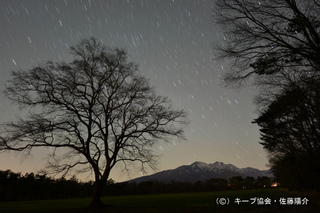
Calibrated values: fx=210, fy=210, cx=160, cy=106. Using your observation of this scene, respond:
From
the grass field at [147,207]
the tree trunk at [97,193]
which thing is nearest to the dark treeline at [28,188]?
the grass field at [147,207]

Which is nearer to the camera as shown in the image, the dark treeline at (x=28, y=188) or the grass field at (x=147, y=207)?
the grass field at (x=147, y=207)

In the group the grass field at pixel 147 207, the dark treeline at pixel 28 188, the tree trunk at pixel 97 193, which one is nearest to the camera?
the grass field at pixel 147 207

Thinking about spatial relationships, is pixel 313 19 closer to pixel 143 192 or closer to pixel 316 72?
pixel 316 72

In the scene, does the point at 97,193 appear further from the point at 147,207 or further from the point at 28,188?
the point at 28,188

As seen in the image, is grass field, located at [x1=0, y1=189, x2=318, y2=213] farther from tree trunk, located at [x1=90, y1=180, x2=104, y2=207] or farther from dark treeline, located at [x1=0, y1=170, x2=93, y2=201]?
dark treeline, located at [x1=0, y1=170, x2=93, y2=201]

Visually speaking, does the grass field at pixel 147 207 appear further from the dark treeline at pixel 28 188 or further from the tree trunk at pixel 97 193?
the dark treeline at pixel 28 188

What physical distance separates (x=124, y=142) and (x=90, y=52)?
7.88m

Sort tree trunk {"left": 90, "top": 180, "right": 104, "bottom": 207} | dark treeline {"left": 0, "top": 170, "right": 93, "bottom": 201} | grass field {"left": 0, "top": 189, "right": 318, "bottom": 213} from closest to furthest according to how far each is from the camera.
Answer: grass field {"left": 0, "top": 189, "right": 318, "bottom": 213} < tree trunk {"left": 90, "top": 180, "right": 104, "bottom": 207} < dark treeline {"left": 0, "top": 170, "right": 93, "bottom": 201}

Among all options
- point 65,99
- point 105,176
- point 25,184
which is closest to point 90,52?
point 65,99

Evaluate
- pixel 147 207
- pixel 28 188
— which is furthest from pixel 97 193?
pixel 28 188

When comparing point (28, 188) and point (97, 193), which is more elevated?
point (97, 193)

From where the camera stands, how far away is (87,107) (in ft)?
55.7

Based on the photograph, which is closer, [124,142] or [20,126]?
[20,126]

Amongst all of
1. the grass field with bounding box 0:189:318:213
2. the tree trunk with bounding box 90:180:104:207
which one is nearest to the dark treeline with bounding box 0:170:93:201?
the grass field with bounding box 0:189:318:213
